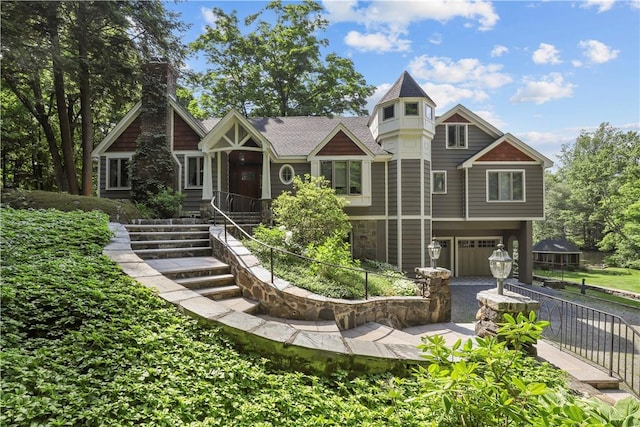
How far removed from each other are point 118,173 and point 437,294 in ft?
46.0

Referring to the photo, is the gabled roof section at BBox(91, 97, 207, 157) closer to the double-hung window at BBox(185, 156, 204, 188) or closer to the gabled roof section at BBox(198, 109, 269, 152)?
the double-hung window at BBox(185, 156, 204, 188)

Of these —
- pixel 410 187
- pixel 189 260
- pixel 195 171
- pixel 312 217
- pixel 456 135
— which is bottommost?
pixel 189 260

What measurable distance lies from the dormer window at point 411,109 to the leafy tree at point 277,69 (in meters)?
11.1

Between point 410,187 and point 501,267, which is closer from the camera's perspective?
point 501,267

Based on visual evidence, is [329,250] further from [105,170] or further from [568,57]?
[105,170]

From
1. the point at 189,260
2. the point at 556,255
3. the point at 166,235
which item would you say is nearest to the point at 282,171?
the point at 166,235

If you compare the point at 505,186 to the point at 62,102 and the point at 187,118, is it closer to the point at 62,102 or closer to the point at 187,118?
the point at 187,118

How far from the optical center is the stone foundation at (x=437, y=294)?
7.50 metres

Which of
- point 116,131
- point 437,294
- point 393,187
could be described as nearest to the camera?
point 437,294

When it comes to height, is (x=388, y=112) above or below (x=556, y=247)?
above

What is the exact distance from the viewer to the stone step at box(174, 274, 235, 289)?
18.1 ft

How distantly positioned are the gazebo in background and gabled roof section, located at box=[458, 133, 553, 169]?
12062 mm

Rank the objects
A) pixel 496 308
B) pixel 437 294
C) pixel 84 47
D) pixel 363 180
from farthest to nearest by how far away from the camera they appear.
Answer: pixel 363 180 < pixel 84 47 < pixel 437 294 < pixel 496 308

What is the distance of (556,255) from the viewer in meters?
24.7
